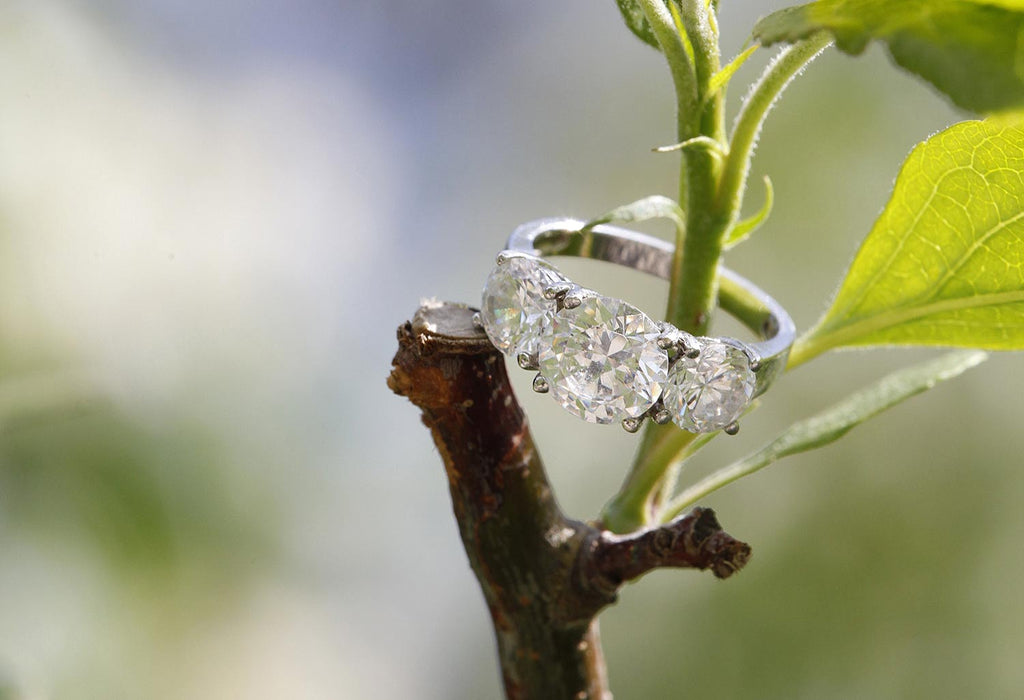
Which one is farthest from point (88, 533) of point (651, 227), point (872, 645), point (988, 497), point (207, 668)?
point (988, 497)

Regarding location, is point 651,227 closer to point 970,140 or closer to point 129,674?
point 129,674

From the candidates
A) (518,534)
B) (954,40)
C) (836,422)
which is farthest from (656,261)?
(954,40)

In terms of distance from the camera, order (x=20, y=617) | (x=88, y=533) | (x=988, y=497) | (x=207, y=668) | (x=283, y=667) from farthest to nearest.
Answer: (x=988, y=497) < (x=283, y=667) < (x=207, y=668) < (x=88, y=533) < (x=20, y=617)

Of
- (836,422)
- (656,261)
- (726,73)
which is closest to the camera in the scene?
(726,73)

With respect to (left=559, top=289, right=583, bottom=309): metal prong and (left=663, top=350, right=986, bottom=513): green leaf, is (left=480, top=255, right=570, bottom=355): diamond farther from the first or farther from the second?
(left=663, top=350, right=986, bottom=513): green leaf

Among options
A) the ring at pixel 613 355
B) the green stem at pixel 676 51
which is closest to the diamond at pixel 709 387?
the ring at pixel 613 355

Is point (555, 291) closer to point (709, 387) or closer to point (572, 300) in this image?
point (572, 300)
